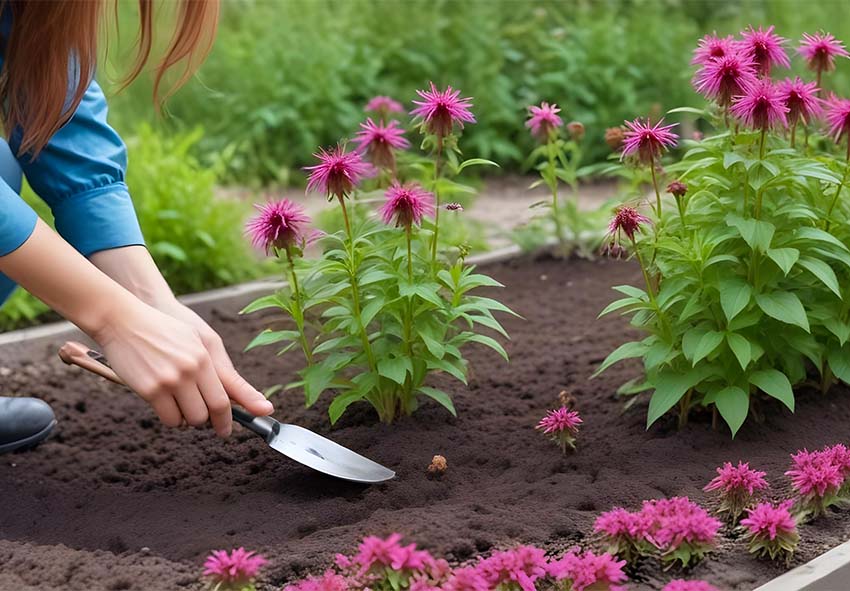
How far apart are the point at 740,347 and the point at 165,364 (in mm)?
1144

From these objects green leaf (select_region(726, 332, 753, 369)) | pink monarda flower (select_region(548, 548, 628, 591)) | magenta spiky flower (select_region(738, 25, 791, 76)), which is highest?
magenta spiky flower (select_region(738, 25, 791, 76))

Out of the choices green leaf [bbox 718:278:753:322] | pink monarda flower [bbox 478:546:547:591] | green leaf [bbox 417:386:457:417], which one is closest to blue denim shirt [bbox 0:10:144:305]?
green leaf [bbox 417:386:457:417]

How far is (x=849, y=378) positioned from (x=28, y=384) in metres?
2.22

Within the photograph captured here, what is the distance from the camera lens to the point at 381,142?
269cm

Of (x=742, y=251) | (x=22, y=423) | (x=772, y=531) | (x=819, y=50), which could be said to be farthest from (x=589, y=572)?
(x=22, y=423)

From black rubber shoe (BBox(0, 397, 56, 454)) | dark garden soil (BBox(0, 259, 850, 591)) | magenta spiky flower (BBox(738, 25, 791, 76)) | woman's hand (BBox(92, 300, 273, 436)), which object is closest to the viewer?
woman's hand (BBox(92, 300, 273, 436))

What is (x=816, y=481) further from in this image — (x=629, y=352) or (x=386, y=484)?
(x=386, y=484)

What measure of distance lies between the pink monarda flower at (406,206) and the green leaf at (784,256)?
2.27ft

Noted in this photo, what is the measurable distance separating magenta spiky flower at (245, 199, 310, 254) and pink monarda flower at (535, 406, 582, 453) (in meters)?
0.65

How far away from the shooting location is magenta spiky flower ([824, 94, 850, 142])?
2.55m

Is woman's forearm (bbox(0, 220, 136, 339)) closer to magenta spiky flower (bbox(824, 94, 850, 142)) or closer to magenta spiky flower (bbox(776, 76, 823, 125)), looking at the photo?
magenta spiky flower (bbox(776, 76, 823, 125))

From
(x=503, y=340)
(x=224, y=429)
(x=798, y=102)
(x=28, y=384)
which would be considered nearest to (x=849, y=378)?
(x=798, y=102)

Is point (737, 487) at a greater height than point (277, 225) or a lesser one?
lesser

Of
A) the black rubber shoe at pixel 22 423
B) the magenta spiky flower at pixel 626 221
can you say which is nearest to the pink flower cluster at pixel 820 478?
the magenta spiky flower at pixel 626 221
